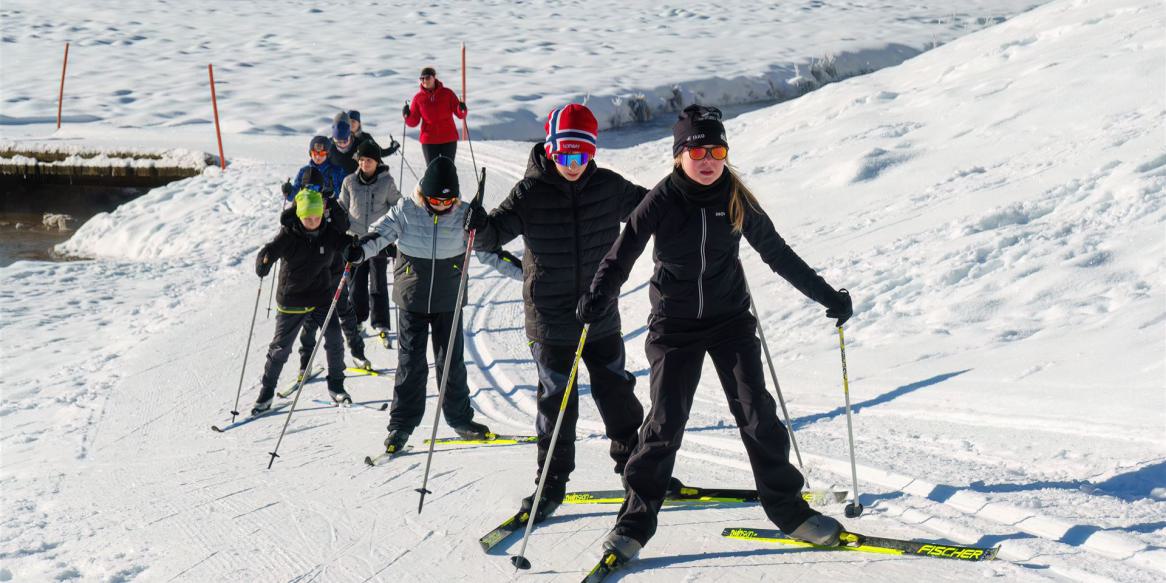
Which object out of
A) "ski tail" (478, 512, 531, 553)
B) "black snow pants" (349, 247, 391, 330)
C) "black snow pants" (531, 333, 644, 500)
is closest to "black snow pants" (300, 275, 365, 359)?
"black snow pants" (349, 247, 391, 330)

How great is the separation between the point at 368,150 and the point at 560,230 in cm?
383

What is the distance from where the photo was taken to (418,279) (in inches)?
221

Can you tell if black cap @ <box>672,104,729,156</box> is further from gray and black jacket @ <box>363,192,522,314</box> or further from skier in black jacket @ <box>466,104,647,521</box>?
gray and black jacket @ <box>363,192,522,314</box>

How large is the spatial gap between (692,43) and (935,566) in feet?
93.6

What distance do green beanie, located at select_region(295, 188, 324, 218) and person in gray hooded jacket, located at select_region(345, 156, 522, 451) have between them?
1.23 metres

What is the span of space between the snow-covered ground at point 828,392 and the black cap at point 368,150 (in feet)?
5.60

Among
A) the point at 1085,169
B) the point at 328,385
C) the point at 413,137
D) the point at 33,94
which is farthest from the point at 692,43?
the point at 328,385

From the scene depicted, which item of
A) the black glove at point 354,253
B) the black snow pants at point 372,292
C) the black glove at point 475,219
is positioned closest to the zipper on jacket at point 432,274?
the black glove at point 354,253

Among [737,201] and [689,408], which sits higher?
[737,201]

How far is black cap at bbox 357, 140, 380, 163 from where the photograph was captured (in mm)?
7848

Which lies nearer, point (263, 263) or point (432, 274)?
point (432, 274)

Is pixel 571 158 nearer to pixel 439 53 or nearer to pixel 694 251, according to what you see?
pixel 694 251

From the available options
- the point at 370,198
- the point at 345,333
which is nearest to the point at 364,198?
the point at 370,198

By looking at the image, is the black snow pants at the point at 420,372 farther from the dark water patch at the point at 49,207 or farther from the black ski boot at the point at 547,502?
the dark water patch at the point at 49,207
